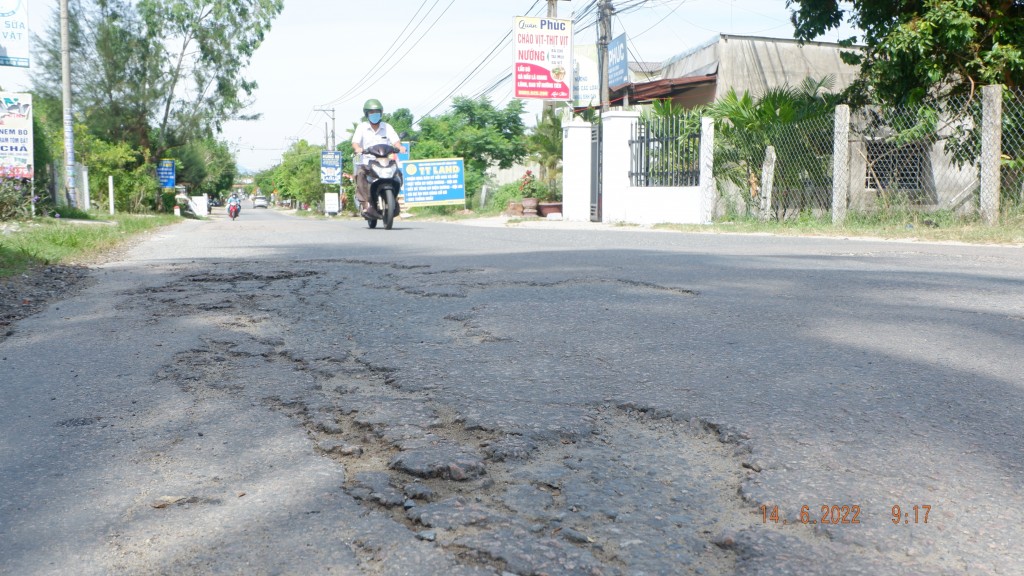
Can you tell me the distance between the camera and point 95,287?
576 centimetres

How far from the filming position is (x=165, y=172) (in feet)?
114

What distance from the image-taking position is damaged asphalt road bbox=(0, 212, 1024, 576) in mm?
1691

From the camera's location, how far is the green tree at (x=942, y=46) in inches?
460

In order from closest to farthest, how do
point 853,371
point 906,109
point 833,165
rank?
point 853,371, point 906,109, point 833,165

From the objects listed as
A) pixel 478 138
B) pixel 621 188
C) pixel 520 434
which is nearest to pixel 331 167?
pixel 478 138

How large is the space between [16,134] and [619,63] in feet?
46.6

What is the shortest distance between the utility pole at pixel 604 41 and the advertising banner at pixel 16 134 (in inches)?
465

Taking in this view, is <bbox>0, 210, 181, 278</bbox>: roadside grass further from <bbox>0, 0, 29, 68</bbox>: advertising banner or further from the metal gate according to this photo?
the metal gate

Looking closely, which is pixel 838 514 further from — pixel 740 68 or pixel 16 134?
pixel 740 68

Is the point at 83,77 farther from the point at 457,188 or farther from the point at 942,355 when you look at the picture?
the point at 942,355

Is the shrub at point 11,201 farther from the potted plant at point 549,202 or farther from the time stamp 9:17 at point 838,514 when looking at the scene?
the time stamp 9:17 at point 838,514

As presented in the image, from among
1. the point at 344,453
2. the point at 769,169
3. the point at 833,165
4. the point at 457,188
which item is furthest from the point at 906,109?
the point at 457,188

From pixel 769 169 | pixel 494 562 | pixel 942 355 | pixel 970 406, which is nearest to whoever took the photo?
pixel 494 562

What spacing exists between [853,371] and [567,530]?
1685 millimetres
